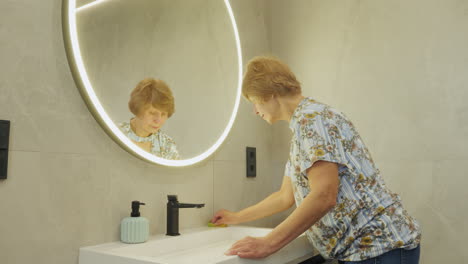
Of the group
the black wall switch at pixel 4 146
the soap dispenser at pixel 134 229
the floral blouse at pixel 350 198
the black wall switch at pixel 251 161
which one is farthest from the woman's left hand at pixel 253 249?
the black wall switch at pixel 251 161

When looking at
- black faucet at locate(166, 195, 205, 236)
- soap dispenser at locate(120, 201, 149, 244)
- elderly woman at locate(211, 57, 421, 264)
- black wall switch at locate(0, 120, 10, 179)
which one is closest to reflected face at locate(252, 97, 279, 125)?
elderly woman at locate(211, 57, 421, 264)

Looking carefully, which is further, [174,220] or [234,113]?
[234,113]

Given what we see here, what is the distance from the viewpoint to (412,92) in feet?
5.81

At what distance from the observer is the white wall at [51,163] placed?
1.08 meters

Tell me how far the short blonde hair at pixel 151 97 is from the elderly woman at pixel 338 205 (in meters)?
0.51

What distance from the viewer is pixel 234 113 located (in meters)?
1.92

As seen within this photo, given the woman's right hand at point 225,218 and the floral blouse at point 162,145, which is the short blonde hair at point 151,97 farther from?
the woman's right hand at point 225,218

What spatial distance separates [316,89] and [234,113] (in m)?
0.48

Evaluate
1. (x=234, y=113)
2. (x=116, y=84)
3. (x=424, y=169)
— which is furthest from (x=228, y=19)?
(x=424, y=169)

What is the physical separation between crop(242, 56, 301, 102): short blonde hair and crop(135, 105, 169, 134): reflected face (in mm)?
355

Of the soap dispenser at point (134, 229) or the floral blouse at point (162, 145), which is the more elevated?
the floral blouse at point (162, 145)

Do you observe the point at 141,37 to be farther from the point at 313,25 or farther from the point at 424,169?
the point at 424,169

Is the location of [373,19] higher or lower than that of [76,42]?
higher

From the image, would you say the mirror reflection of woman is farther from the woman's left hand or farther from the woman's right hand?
the woman's left hand
